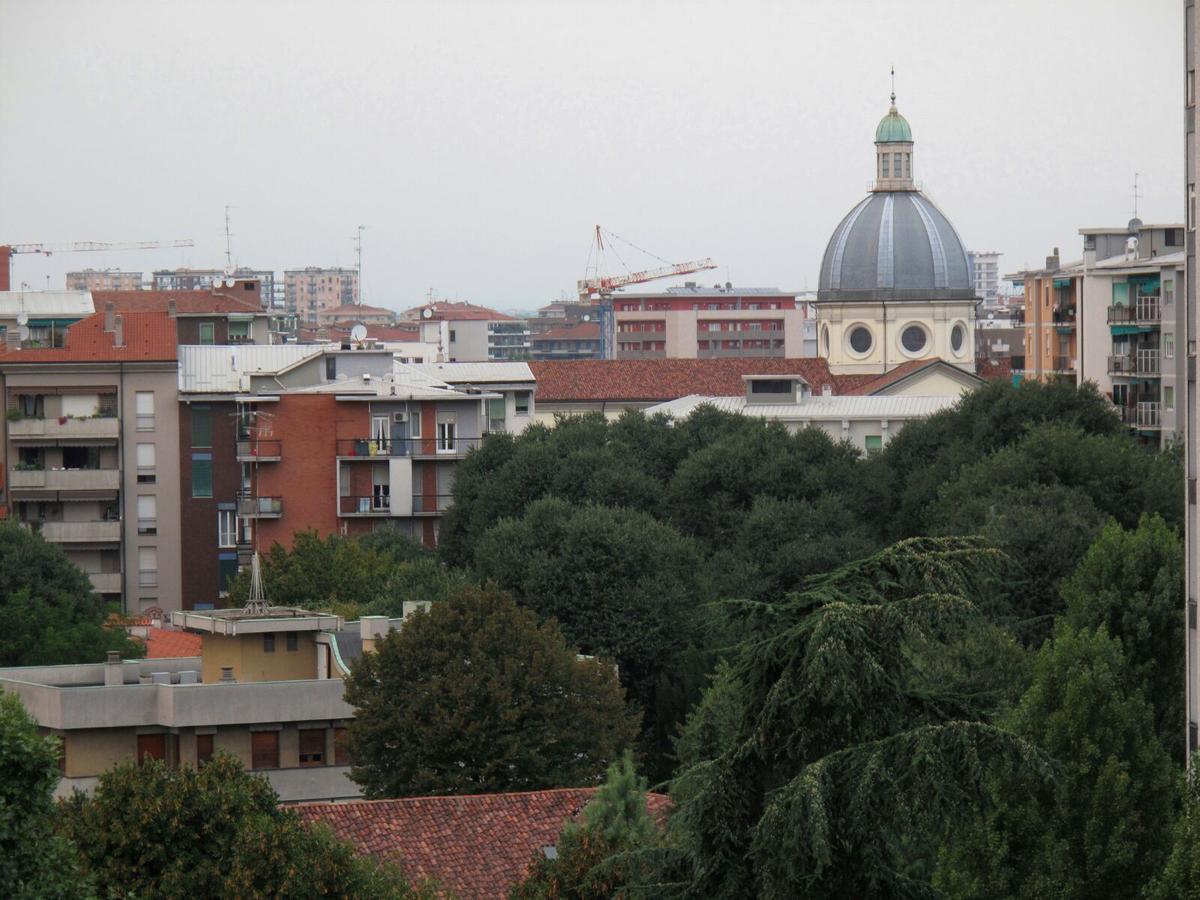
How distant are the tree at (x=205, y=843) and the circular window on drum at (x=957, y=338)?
331ft

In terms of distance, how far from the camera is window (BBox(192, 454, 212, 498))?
7162 centimetres

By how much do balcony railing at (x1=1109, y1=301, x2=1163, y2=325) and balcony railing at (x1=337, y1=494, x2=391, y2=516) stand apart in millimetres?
21801

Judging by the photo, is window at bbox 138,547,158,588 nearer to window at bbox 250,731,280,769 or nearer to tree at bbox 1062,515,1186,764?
window at bbox 250,731,280,769

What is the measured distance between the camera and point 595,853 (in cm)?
2386

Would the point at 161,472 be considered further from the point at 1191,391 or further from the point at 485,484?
the point at 1191,391

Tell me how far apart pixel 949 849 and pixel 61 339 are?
172 feet

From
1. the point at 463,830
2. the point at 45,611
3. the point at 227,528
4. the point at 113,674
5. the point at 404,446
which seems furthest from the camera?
the point at 404,446

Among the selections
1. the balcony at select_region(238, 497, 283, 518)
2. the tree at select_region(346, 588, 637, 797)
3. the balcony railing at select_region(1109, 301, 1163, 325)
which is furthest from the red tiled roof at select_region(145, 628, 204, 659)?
the balcony railing at select_region(1109, 301, 1163, 325)

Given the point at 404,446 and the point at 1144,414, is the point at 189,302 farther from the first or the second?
the point at 1144,414

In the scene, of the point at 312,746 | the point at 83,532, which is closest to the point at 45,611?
the point at 312,746

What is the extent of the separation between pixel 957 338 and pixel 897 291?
4.02 m

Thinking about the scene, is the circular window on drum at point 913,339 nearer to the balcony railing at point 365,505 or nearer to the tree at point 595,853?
the balcony railing at point 365,505

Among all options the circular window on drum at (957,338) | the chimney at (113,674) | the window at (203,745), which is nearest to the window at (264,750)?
the window at (203,745)

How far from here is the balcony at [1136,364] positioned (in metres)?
70.8
